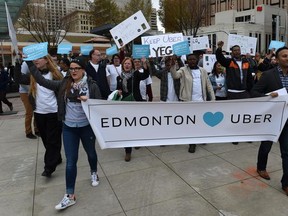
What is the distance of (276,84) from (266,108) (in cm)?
41

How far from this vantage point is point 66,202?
3.62 metres

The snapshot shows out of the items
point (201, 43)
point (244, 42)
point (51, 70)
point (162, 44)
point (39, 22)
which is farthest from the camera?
point (39, 22)

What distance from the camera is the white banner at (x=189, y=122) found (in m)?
4.05

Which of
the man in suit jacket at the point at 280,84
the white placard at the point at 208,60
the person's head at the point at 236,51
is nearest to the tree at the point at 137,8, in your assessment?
the white placard at the point at 208,60

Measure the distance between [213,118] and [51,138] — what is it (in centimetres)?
245

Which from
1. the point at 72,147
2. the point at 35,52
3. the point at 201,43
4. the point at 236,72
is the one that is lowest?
the point at 72,147

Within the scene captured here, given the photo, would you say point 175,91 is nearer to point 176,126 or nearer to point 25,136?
point 176,126

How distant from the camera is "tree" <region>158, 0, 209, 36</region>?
34.2 meters

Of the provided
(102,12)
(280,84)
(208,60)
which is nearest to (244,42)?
(208,60)

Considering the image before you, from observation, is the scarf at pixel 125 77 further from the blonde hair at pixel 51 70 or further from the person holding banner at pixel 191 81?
the blonde hair at pixel 51 70

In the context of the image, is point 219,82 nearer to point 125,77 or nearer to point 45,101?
point 125,77

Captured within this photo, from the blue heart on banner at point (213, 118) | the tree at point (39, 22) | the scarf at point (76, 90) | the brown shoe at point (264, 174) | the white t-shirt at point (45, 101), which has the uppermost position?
the tree at point (39, 22)

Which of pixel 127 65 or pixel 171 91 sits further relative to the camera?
pixel 171 91

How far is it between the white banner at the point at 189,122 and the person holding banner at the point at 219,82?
2075 millimetres
